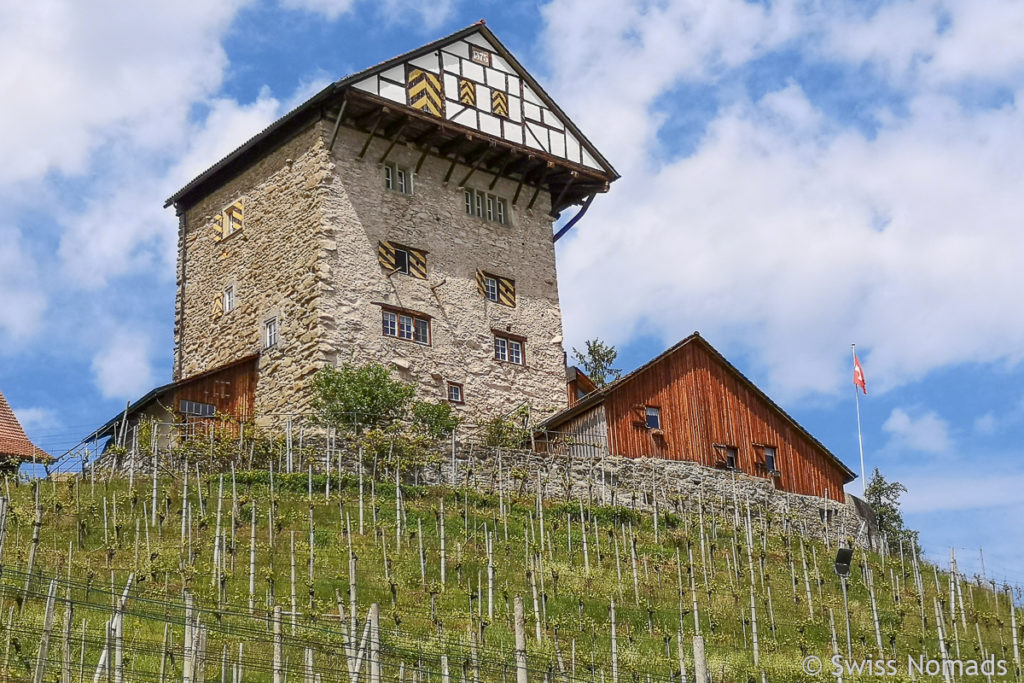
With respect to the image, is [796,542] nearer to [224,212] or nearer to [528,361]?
[528,361]

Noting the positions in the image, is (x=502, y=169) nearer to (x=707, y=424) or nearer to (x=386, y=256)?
(x=386, y=256)

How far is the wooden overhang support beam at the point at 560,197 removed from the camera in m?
38.7

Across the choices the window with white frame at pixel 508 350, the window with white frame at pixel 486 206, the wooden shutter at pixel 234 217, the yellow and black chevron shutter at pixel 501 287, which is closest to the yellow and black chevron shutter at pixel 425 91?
the window with white frame at pixel 486 206

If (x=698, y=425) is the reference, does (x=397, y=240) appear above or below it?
above

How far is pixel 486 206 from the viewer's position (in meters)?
37.7

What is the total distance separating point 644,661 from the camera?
1967 centimetres

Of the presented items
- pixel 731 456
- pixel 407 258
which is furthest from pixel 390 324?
pixel 731 456

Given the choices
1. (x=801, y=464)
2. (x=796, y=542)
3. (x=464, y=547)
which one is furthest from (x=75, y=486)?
(x=801, y=464)

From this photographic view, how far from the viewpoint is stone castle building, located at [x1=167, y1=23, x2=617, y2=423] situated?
33.6 meters

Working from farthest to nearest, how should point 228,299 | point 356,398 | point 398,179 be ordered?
point 228,299, point 398,179, point 356,398

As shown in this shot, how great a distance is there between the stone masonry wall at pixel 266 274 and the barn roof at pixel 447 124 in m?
0.50

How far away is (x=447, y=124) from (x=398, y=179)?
1968 mm

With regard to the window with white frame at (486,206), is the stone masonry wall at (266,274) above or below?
below

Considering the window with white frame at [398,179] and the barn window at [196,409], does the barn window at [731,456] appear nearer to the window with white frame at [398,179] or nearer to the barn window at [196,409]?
the window with white frame at [398,179]
